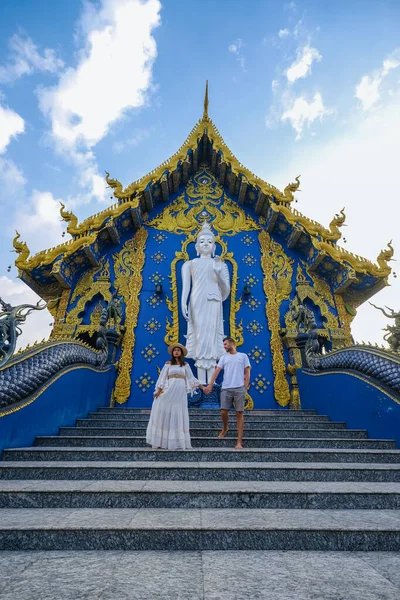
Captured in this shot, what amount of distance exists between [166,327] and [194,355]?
123 cm

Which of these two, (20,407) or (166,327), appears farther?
(166,327)

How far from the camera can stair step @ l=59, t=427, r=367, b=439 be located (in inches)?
170

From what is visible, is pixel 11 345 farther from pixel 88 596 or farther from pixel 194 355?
pixel 194 355

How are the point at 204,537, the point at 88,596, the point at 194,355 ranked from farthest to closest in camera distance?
the point at 194,355, the point at 204,537, the point at 88,596

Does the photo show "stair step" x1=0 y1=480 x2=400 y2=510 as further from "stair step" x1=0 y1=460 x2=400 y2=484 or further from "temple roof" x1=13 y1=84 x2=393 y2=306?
"temple roof" x1=13 y1=84 x2=393 y2=306

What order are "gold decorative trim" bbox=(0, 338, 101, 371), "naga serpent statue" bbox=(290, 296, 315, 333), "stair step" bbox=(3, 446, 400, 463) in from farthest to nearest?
"naga serpent statue" bbox=(290, 296, 315, 333) → "gold decorative trim" bbox=(0, 338, 101, 371) → "stair step" bbox=(3, 446, 400, 463)

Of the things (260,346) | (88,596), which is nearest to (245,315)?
(260,346)

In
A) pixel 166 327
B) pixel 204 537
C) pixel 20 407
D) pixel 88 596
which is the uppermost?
pixel 166 327

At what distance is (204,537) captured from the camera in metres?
1.91

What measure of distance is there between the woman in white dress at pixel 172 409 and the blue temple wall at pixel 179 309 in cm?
327

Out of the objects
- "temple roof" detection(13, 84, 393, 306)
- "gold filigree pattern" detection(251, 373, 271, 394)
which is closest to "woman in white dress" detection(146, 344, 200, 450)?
"gold filigree pattern" detection(251, 373, 271, 394)

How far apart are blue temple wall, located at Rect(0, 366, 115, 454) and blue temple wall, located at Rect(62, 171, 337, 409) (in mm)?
1161

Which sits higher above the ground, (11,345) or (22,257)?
(22,257)

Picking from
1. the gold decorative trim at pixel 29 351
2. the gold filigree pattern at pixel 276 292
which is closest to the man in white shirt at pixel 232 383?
the gold decorative trim at pixel 29 351
